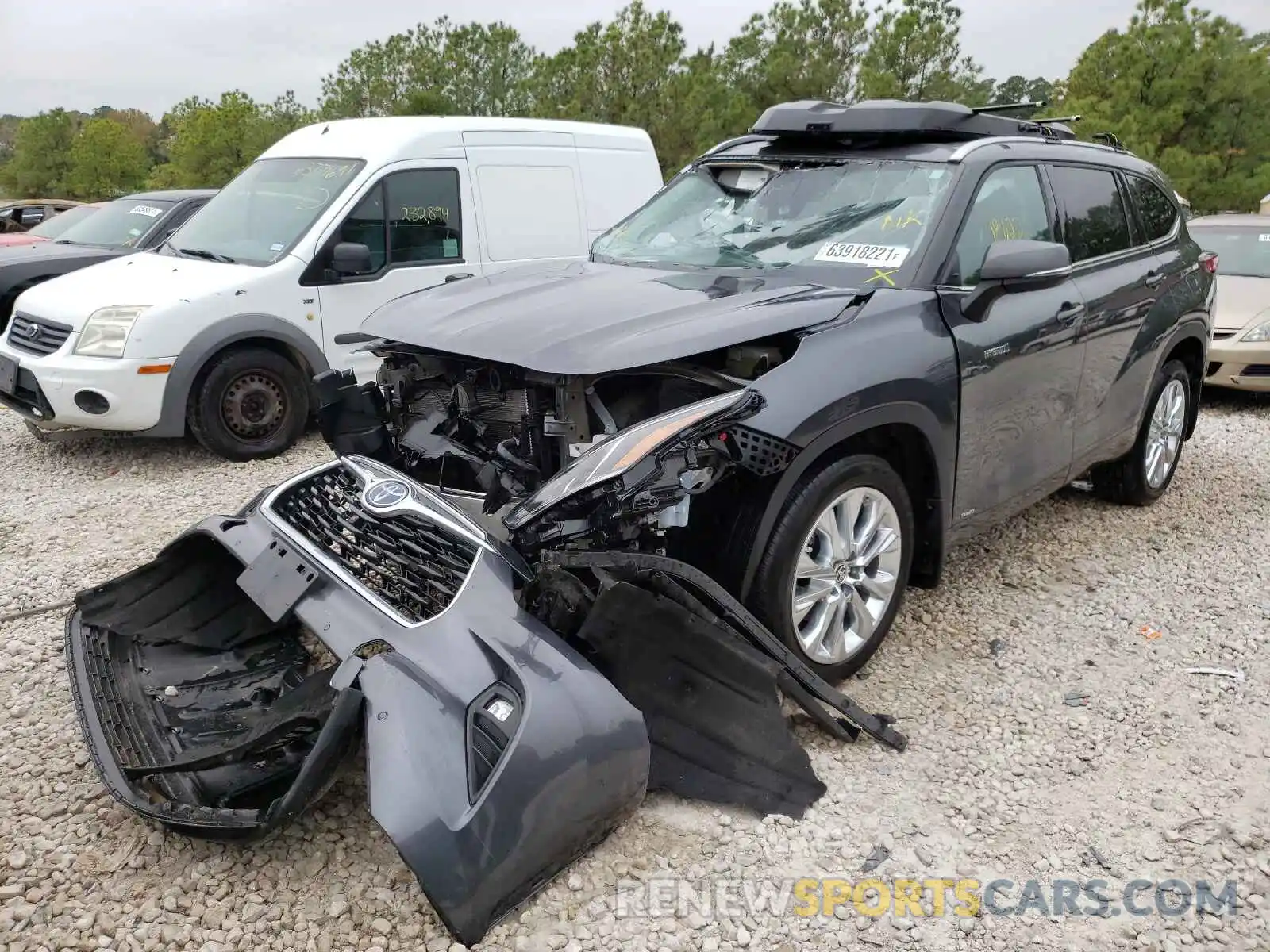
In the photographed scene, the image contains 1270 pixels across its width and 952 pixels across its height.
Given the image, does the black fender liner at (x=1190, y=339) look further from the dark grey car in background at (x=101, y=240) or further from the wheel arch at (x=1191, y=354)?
the dark grey car in background at (x=101, y=240)

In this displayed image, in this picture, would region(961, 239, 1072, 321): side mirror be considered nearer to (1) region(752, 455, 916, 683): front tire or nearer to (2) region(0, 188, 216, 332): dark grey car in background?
(1) region(752, 455, 916, 683): front tire

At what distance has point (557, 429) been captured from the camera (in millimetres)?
3041

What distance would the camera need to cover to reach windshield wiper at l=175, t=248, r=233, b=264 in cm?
663

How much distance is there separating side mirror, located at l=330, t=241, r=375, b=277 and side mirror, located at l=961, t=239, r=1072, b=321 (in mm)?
4108

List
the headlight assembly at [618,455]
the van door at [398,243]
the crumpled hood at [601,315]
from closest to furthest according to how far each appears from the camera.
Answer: the headlight assembly at [618,455], the crumpled hood at [601,315], the van door at [398,243]

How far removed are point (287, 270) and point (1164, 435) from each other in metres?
5.48

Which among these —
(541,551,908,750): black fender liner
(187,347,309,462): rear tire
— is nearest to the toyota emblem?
(541,551,908,750): black fender liner

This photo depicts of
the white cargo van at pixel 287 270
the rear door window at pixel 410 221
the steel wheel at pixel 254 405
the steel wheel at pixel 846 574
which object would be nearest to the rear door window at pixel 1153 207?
the steel wheel at pixel 846 574

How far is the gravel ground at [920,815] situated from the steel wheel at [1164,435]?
836 millimetres

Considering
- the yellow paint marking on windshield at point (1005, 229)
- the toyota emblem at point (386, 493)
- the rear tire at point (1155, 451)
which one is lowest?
the rear tire at point (1155, 451)

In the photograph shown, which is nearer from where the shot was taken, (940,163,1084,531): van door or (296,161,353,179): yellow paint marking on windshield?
(940,163,1084,531): van door

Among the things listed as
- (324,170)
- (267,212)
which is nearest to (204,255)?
(267,212)

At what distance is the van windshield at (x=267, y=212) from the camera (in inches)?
260

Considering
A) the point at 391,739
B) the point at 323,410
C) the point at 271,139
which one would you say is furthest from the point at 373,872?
the point at 271,139
